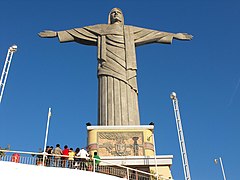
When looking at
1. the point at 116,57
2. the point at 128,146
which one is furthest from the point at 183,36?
the point at 128,146

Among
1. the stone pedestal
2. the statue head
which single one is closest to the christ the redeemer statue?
the statue head

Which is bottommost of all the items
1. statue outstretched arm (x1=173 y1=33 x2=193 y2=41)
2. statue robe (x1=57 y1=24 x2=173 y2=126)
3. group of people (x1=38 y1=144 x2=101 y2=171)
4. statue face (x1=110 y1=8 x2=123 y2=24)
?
group of people (x1=38 y1=144 x2=101 y2=171)

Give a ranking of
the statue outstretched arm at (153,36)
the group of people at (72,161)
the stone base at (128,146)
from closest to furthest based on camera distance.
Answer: the group of people at (72,161) < the stone base at (128,146) < the statue outstretched arm at (153,36)

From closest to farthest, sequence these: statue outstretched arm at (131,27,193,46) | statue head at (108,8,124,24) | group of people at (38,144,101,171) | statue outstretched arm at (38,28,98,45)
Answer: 1. group of people at (38,144,101,171)
2. statue outstretched arm at (38,28,98,45)
3. statue outstretched arm at (131,27,193,46)
4. statue head at (108,8,124,24)

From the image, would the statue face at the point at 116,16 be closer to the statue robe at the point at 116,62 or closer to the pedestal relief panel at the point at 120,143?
the statue robe at the point at 116,62

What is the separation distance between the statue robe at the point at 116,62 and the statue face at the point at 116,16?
59cm

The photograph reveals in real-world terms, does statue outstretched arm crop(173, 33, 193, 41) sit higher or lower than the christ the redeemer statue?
higher

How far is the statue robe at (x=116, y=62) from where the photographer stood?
19188 millimetres

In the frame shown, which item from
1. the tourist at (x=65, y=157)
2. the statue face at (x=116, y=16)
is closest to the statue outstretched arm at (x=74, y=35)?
the statue face at (x=116, y=16)

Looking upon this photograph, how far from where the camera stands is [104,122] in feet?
61.8

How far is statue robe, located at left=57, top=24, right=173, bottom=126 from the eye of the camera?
63.0 ft

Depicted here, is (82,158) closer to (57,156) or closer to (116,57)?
(57,156)

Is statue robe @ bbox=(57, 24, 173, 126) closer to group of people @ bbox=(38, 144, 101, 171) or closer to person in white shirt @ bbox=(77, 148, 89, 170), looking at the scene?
person in white shirt @ bbox=(77, 148, 89, 170)

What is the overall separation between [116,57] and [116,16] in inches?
151
